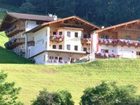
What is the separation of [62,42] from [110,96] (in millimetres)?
40291

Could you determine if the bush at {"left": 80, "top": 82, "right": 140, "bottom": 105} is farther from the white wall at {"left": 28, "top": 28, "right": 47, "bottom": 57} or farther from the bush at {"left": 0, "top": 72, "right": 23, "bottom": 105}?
the white wall at {"left": 28, "top": 28, "right": 47, "bottom": 57}

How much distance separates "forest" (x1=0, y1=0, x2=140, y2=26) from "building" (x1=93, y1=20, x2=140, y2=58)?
36140 mm

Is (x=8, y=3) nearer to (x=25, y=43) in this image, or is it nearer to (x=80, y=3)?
(x=80, y=3)

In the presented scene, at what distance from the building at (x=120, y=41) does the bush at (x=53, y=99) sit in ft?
123

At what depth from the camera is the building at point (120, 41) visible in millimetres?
95938

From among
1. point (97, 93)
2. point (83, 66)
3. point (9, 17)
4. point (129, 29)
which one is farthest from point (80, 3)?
point (97, 93)

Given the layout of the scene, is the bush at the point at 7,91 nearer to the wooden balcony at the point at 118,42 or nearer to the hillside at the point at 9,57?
the hillside at the point at 9,57

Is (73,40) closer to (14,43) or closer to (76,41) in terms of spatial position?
(76,41)

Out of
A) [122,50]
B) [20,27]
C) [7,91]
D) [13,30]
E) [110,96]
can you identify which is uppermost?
[20,27]

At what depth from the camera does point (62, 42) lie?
95312mm

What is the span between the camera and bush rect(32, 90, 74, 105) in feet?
181

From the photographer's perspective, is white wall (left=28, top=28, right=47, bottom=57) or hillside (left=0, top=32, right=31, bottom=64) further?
white wall (left=28, top=28, right=47, bottom=57)

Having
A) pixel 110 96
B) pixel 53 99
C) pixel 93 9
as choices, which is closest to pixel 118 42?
pixel 110 96

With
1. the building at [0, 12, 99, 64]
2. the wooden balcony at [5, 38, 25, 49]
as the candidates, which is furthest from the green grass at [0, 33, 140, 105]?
the wooden balcony at [5, 38, 25, 49]
